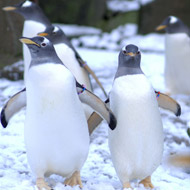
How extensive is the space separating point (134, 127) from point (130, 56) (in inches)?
16.5

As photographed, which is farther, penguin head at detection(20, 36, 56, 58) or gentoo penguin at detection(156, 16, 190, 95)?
gentoo penguin at detection(156, 16, 190, 95)

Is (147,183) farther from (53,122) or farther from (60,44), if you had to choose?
(60,44)

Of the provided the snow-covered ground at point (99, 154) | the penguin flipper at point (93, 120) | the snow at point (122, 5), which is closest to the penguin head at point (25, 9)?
the snow-covered ground at point (99, 154)

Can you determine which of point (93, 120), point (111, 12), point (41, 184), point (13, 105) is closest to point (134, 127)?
point (93, 120)

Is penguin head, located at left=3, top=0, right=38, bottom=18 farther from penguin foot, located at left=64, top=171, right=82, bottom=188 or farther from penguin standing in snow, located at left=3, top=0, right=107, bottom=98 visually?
penguin foot, located at left=64, top=171, right=82, bottom=188

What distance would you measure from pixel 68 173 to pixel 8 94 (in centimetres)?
226

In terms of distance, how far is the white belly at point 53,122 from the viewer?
2.48 m

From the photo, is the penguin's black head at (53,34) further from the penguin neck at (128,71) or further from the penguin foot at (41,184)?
the penguin foot at (41,184)

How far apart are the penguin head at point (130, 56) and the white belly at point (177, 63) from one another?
2564 mm

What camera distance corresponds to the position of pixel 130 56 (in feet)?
8.84

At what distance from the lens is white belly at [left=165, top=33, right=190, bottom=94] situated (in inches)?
203

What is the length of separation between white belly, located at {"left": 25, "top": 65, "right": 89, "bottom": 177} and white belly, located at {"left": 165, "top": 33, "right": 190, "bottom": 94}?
2.80 metres

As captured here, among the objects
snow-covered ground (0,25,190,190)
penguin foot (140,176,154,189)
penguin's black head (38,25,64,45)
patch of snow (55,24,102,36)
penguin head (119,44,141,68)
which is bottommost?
patch of snow (55,24,102,36)

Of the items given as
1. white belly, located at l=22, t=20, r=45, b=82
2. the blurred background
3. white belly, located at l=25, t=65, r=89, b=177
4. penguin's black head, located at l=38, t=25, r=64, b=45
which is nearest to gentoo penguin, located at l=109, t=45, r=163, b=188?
white belly, located at l=25, t=65, r=89, b=177
